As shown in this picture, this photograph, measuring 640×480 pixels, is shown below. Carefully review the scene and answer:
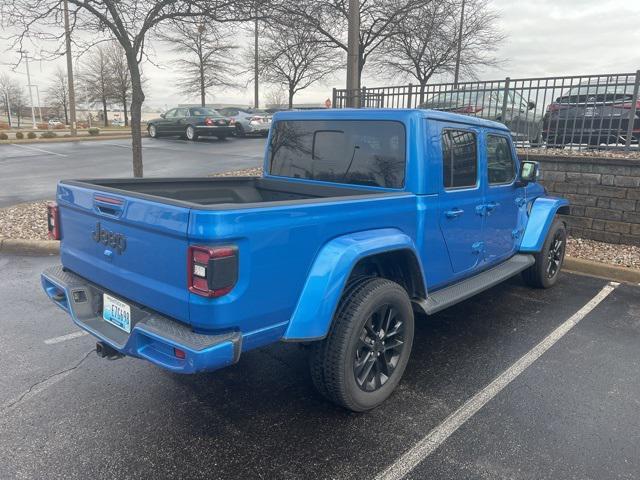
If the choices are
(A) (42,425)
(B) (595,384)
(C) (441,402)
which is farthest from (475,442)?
(A) (42,425)

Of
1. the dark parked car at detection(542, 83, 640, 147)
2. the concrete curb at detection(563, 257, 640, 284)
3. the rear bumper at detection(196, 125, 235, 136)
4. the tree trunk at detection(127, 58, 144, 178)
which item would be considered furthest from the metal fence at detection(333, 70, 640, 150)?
the rear bumper at detection(196, 125, 235, 136)

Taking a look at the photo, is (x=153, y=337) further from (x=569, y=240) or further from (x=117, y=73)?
(x=117, y=73)

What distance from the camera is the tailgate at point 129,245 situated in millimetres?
2330

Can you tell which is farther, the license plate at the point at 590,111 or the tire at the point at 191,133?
the tire at the point at 191,133

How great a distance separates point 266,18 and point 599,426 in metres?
6.80

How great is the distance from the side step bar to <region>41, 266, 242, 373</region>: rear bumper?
1569mm

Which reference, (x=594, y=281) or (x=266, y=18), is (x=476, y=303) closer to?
(x=594, y=281)

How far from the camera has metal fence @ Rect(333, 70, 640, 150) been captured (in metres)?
7.49

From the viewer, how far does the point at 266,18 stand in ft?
24.2

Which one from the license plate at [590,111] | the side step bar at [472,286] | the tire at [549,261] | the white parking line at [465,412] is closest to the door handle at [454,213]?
the side step bar at [472,286]

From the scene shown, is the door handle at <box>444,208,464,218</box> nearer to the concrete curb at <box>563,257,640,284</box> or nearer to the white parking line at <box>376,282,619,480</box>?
the white parking line at <box>376,282,619,480</box>

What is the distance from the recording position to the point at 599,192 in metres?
7.06

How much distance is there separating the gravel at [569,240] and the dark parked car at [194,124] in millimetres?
13484

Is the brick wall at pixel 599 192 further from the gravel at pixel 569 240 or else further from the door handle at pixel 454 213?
the door handle at pixel 454 213
